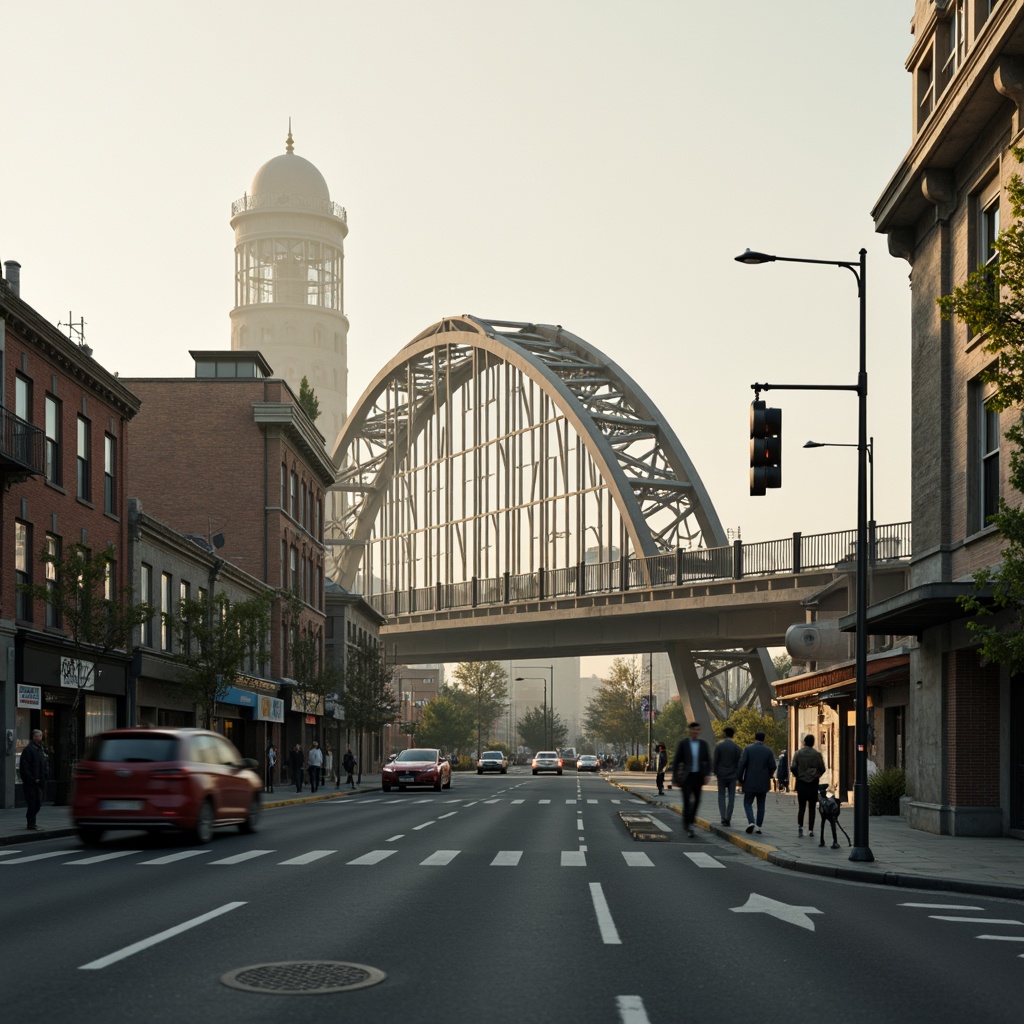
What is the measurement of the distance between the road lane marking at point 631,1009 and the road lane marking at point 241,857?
10605 millimetres

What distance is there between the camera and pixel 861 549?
2038 cm

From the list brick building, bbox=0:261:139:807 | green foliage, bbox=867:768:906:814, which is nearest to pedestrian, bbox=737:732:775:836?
green foliage, bbox=867:768:906:814

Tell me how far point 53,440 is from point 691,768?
62.9ft

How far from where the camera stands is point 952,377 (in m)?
26.4

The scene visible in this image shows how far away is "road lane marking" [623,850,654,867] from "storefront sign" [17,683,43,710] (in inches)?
641

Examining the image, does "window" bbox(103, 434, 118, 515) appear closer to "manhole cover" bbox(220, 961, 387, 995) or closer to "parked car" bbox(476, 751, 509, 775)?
"manhole cover" bbox(220, 961, 387, 995)

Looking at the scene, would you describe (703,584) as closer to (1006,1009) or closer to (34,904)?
(34,904)

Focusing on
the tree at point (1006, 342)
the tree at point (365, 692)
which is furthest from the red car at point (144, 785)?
the tree at point (365, 692)

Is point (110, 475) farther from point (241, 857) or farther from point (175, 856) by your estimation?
point (241, 857)

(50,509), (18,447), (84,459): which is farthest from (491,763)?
(18,447)

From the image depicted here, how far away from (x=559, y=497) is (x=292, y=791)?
32660 mm

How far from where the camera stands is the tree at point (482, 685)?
142 metres

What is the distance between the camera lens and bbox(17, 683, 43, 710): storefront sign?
105 ft

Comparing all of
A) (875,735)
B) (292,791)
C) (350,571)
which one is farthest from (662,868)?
(350,571)
